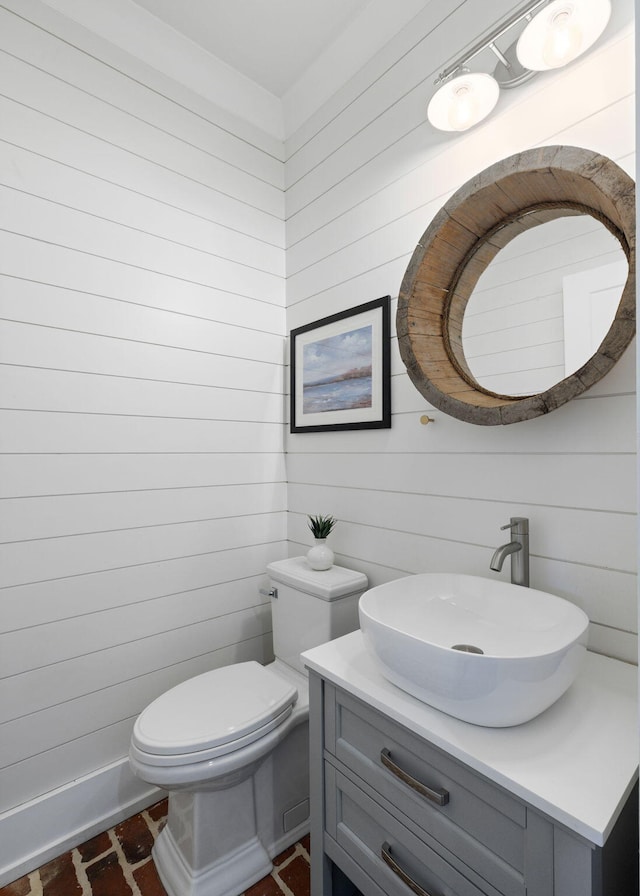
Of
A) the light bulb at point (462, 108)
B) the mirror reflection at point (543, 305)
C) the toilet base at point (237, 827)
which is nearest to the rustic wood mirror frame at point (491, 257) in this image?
the mirror reflection at point (543, 305)

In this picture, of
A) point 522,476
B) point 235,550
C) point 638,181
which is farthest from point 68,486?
point 638,181

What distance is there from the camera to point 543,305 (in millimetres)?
1143

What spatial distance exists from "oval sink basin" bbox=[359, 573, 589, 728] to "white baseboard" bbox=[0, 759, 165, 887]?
1252mm

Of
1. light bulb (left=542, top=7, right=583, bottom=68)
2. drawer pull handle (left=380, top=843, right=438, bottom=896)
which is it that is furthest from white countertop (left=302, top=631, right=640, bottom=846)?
light bulb (left=542, top=7, right=583, bottom=68)

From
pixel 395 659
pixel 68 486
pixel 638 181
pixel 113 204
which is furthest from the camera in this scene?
pixel 113 204

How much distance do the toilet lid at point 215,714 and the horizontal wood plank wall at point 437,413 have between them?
1.80 ft

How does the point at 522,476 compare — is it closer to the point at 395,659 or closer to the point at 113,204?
the point at 395,659

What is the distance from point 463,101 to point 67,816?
254cm

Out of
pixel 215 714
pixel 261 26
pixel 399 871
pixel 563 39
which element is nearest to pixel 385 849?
pixel 399 871

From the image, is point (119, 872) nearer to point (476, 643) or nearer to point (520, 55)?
point (476, 643)

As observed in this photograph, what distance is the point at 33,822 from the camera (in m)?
1.37

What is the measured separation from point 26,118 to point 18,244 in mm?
415

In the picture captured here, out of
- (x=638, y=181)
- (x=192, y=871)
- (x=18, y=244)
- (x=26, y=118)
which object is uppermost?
(x=26, y=118)

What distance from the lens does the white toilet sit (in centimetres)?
118
